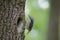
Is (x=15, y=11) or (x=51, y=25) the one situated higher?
(x=15, y=11)

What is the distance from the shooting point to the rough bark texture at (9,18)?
190 centimetres

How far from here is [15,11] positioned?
2004 millimetres

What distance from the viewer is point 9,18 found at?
1941 millimetres

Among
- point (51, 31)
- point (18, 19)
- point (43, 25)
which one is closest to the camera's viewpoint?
point (18, 19)

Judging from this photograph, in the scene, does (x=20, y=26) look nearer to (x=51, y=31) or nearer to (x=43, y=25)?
(x=51, y=31)

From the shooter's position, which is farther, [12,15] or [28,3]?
[28,3]

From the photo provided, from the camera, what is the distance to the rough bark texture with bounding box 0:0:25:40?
74.9 inches

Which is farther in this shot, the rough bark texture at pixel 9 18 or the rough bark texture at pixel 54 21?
the rough bark texture at pixel 54 21

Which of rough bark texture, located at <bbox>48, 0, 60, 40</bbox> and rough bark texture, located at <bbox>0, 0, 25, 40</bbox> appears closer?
rough bark texture, located at <bbox>0, 0, 25, 40</bbox>

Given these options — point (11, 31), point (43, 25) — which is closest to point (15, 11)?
point (11, 31)

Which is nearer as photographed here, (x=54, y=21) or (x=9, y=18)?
(x=9, y=18)

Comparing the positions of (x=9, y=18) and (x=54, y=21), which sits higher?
(x=9, y=18)

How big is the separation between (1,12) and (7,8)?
0.24 feet

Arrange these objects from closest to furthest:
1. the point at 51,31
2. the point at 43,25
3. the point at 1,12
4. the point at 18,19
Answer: the point at 1,12 < the point at 18,19 < the point at 51,31 < the point at 43,25
